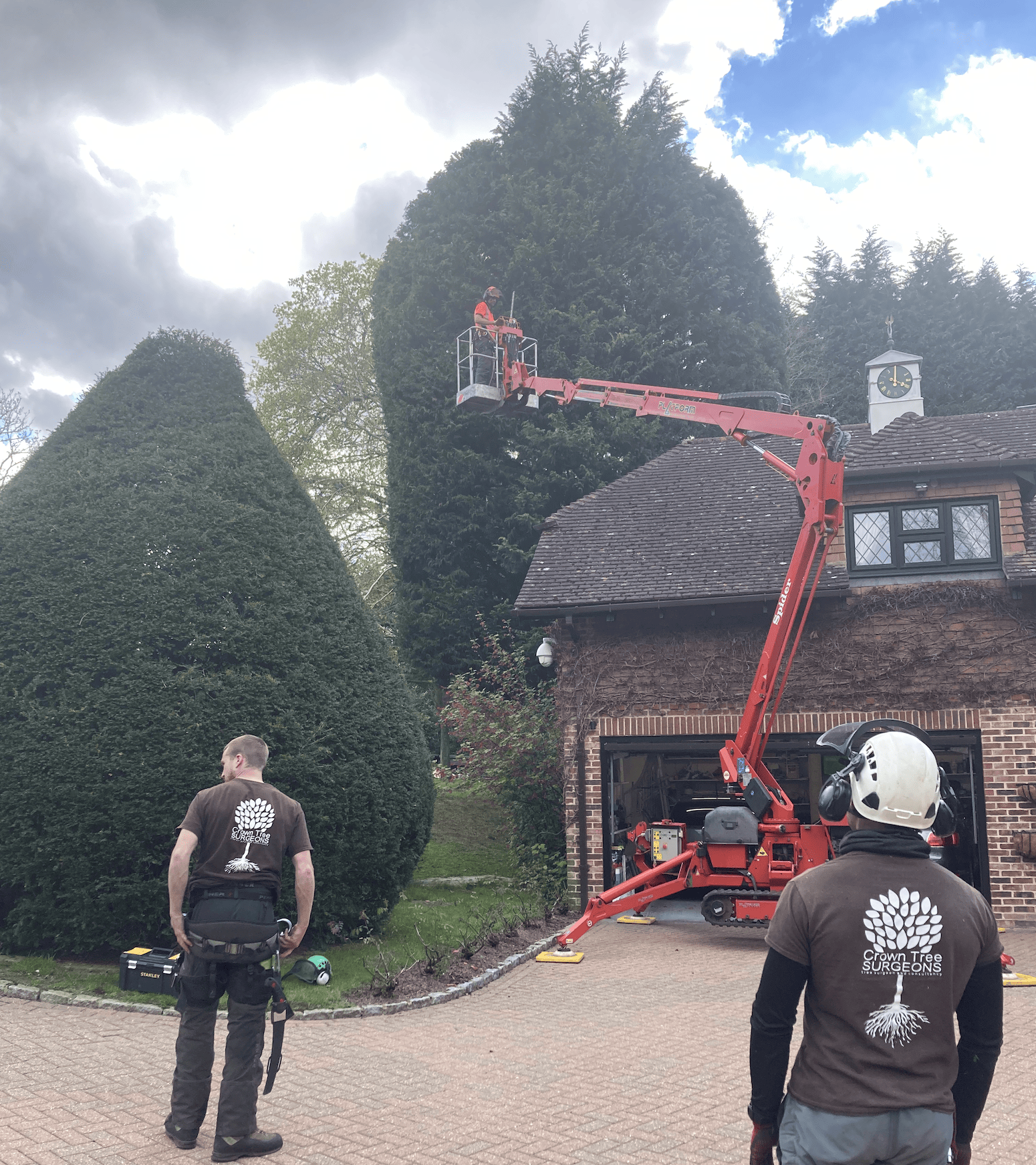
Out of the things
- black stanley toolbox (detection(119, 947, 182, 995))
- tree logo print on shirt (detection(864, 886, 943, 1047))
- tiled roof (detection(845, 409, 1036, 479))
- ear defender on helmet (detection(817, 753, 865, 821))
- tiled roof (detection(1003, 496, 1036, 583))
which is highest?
tiled roof (detection(845, 409, 1036, 479))

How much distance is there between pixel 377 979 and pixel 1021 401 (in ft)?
87.7

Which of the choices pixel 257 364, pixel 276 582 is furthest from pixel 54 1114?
pixel 257 364

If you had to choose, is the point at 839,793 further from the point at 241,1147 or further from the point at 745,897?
the point at 745,897

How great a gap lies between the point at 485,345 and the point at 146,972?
12.0 meters

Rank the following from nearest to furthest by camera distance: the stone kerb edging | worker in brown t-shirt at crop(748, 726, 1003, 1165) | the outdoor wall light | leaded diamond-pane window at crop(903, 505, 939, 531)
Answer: worker in brown t-shirt at crop(748, 726, 1003, 1165)
the stone kerb edging
leaded diamond-pane window at crop(903, 505, 939, 531)
the outdoor wall light

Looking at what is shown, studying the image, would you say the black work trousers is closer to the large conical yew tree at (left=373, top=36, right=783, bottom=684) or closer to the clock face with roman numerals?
the clock face with roman numerals

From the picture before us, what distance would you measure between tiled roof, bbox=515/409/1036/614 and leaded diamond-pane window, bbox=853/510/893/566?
44 cm

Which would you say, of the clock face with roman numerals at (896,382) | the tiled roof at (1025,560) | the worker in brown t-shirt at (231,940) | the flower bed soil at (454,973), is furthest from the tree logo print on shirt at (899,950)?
the clock face with roman numerals at (896,382)

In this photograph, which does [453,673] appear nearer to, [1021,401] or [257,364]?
[257,364]

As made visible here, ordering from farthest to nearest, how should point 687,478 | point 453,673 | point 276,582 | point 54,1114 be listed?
point 453,673, point 687,478, point 276,582, point 54,1114

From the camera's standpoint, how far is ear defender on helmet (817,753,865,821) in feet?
8.80

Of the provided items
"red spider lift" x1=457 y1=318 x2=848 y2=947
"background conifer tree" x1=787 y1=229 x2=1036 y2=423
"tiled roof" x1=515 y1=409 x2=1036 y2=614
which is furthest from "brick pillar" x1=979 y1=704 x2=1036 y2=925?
"background conifer tree" x1=787 y1=229 x2=1036 y2=423

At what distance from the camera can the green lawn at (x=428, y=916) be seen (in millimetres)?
7848

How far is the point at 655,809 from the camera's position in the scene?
17.1 metres
